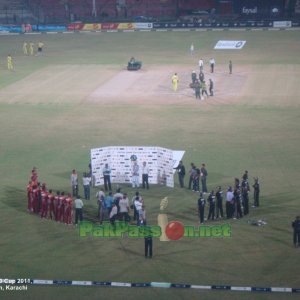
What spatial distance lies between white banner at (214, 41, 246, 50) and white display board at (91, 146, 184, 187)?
4745 centimetres

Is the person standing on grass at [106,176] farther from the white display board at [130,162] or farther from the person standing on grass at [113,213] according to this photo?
the person standing on grass at [113,213]

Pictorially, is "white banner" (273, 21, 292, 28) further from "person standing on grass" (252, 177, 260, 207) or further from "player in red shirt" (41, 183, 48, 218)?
"player in red shirt" (41, 183, 48, 218)

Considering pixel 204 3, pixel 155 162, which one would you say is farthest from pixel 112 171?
pixel 204 3

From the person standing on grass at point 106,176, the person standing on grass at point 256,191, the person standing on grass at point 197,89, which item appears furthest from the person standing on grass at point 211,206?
the person standing on grass at point 197,89

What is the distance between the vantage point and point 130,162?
3694cm

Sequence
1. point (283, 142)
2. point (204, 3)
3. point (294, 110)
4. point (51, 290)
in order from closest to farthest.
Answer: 1. point (51, 290)
2. point (283, 142)
3. point (294, 110)
4. point (204, 3)

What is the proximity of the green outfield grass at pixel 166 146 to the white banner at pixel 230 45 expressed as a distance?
8.16 ft

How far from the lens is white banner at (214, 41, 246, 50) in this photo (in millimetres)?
82812

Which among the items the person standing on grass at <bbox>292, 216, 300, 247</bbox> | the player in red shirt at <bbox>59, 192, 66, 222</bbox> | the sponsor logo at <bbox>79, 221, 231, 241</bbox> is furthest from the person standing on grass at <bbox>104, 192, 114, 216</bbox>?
the person standing on grass at <bbox>292, 216, 300, 247</bbox>

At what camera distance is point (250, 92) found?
5962 centimetres

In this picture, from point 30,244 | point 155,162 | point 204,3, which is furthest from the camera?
point 204,3

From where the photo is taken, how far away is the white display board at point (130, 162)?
3672cm

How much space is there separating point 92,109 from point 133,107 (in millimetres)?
2950

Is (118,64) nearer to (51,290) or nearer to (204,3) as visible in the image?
(204,3)
